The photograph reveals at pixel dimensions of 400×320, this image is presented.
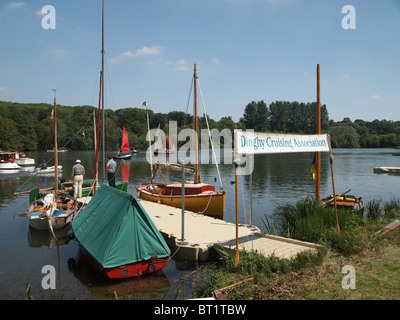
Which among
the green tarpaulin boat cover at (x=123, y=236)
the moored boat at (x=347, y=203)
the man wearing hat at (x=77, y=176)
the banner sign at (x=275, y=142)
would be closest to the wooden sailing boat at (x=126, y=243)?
the green tarpaulin boat cover at (x=123, y=236)

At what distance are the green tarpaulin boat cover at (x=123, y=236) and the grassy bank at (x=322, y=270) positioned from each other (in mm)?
2083

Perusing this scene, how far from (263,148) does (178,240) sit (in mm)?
4676

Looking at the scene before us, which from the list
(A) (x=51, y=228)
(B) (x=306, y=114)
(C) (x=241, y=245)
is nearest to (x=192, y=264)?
(C) (x=241, y=245)

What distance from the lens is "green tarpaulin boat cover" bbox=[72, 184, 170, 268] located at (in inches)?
335

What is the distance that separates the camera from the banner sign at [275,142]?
761 centimetres

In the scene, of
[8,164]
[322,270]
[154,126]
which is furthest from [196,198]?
[154,126]

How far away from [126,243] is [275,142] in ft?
16.5

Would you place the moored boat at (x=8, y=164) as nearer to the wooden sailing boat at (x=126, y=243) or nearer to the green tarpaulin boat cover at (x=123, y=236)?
the green tarpaulin boat cover at (x=123, y=236)

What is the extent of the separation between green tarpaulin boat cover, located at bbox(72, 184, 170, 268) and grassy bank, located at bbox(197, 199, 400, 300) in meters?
2.08

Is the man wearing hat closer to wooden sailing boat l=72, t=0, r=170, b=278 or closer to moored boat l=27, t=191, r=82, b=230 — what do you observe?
moored boat l=27, t=191, r=82, b=230

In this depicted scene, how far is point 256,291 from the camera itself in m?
6.38

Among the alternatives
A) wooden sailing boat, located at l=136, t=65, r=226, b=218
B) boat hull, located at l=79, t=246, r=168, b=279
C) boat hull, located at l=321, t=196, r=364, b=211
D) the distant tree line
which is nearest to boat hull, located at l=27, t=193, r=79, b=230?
wooden sailing boat, located at l=136, t=65, r=226, b=218
